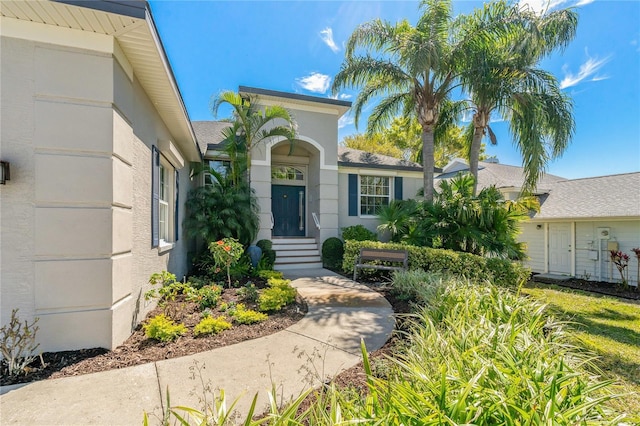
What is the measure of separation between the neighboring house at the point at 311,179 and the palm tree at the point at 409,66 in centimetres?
136

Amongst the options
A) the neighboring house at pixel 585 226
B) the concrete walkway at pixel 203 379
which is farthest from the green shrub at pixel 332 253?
the neighboring house at pixel 585 226

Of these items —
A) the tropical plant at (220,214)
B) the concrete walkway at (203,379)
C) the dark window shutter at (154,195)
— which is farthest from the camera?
the tropical plant at (220,214)

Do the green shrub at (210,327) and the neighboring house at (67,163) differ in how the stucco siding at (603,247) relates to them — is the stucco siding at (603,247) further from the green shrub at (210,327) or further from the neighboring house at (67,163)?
the neighboring house at (67,163)

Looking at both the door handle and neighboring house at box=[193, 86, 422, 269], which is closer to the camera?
neighboring house at box=[193, 86, 422, 269]

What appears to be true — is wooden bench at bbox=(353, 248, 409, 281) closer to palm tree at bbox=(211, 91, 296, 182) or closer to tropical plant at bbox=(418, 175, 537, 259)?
tropical plant at bbox=(418, 175, 537, 259)

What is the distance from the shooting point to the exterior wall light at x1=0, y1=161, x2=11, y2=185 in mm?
2927

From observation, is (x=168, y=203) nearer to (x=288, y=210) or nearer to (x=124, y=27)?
(x=124, y=27)

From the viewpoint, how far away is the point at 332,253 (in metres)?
10.3

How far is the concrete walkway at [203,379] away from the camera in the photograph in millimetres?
2312

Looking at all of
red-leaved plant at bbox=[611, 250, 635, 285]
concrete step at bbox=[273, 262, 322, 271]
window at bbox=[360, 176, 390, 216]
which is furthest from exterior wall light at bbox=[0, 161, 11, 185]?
red-leaved plant at bbox=[611, 250, 635, 285]

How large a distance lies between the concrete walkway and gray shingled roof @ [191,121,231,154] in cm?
775

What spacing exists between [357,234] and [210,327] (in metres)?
7.47

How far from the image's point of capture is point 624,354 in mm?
4238

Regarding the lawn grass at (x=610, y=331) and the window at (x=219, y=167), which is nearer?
the lawn grass at (x=610, y=331)
